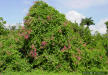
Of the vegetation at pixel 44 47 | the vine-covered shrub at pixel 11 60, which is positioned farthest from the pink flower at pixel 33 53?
the vine-covered shrub at pixel 11 60

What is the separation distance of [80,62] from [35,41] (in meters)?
3.49

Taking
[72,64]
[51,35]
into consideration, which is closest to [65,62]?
[72,64]

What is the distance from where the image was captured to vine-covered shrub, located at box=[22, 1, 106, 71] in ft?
35.1

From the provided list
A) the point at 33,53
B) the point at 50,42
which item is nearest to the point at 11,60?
the point at 33,53

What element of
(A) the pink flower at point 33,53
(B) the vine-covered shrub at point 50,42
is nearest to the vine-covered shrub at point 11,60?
(B) the vine-covered shrub at point 50,42

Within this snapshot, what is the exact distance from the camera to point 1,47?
11000 millimetres

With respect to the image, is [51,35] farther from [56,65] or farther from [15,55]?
[15,55]

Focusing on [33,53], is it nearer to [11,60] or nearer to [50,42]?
[50,42]

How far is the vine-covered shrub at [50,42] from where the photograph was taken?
1069 cm

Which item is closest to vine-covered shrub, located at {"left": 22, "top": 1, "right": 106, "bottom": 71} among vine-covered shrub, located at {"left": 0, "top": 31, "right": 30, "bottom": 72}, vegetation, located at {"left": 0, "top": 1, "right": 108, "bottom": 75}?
vegetation, located at {"left": 0, "top": 1, "right": 108, "bottom": 75}

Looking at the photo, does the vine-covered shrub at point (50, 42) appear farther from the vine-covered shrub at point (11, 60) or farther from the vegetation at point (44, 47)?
the vine-covered shrub at point (11, 60)

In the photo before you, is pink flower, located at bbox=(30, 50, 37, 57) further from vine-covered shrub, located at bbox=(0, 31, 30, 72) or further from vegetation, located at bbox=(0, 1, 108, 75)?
vine-covered shrub, located at bbox=(0, 31, 30, 72)

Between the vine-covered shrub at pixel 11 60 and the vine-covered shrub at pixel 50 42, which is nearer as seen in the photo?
the vine-covered shrub at pixel 11 60

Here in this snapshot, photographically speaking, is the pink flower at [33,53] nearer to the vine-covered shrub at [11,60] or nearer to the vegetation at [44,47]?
the vegetation at [44,47]
